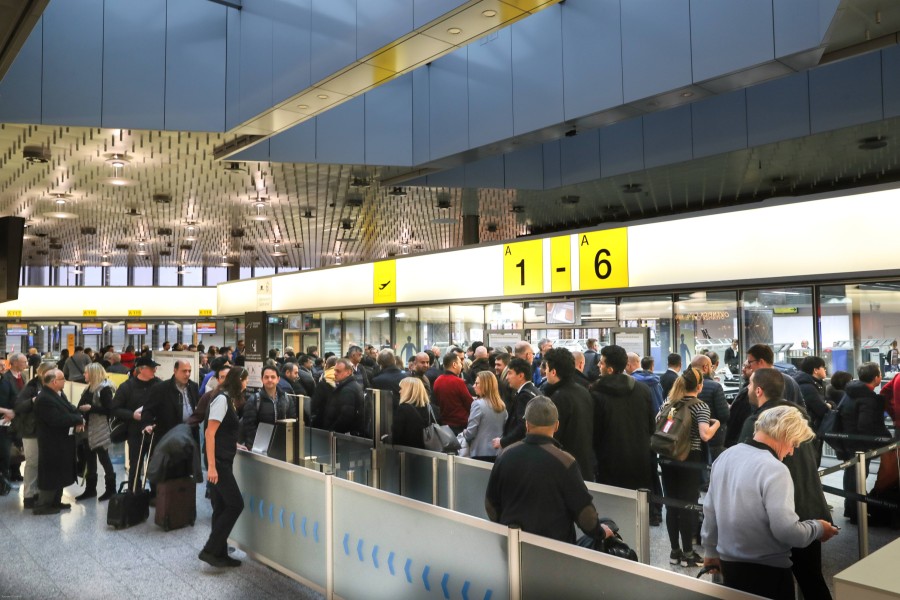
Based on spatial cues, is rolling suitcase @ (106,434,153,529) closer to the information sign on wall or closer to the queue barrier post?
the queue barrier post

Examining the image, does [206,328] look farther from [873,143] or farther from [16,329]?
[873,143]

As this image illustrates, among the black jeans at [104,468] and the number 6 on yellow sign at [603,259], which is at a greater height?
the number 6 on yellow sign at [603,259]

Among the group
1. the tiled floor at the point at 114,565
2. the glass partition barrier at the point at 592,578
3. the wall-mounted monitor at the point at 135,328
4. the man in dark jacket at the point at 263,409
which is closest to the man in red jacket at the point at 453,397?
the man in dark jacket at the point at 263,409

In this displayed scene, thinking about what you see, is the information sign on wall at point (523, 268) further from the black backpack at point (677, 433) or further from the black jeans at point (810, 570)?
the black jeans at point (810, 570)

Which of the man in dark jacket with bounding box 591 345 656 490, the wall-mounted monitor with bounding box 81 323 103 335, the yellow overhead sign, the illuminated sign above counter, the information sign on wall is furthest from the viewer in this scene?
the wall-mounted monitor with bounding box 81 323 103 335

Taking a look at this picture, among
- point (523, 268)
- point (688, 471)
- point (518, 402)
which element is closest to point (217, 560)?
point (518, 402)

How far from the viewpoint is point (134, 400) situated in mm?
8156

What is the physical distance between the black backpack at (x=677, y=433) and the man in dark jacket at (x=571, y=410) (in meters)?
0.70

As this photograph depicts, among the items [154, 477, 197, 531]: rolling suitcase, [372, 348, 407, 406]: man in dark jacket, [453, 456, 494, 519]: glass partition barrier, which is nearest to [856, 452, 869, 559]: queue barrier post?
[453, 456, 494, 519]: glass partition barrier

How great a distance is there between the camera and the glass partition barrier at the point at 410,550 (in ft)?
10.9

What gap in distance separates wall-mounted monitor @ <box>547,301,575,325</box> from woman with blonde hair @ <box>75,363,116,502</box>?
707 centimetres

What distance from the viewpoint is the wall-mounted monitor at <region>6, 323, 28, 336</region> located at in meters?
25.6

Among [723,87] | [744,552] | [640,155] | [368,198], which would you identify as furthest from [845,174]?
[744,552]

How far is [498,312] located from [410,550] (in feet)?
32.0
